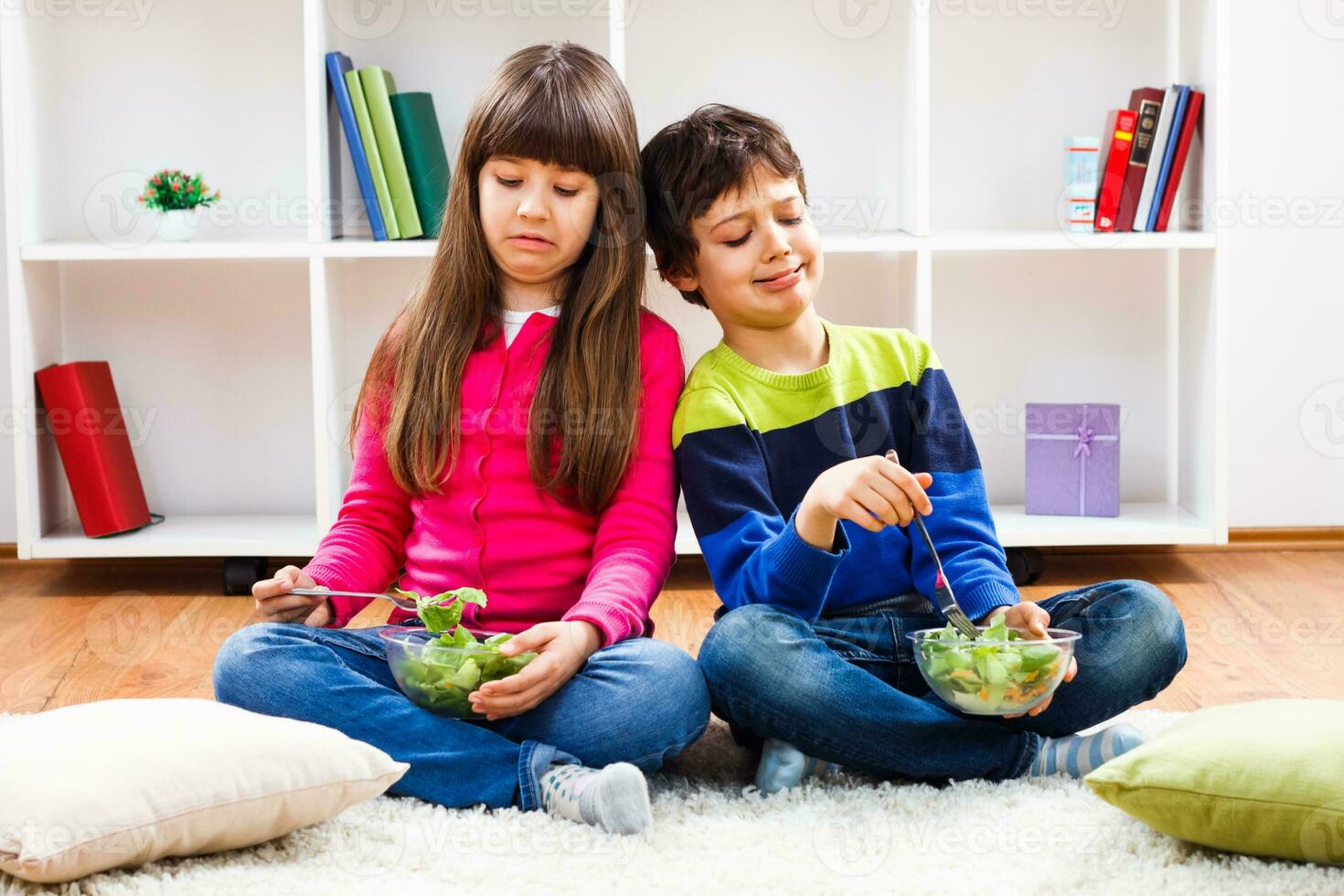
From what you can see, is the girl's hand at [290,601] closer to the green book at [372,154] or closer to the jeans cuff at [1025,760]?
the jeans cuff at [1025,760]

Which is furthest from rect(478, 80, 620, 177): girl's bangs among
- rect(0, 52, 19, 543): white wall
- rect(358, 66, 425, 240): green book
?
rect(0, 52, 19, 543): white wall

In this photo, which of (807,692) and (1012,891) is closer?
(1012,891)

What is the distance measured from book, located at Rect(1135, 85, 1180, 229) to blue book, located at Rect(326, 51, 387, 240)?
1118 millimetres

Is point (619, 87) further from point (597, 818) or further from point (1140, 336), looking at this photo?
point (1140, 336)

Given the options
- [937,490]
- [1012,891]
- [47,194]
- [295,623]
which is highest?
[47,194]

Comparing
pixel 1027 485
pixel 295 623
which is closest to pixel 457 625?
pixel 295 623

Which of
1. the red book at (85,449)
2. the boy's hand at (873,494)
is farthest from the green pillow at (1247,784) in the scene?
the red book at (85,449)

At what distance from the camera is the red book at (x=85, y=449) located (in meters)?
2.12

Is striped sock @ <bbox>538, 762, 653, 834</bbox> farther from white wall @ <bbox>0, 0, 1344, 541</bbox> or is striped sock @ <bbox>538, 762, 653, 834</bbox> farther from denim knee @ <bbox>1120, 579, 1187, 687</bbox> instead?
white wall @ <bbox>0, 0, 1344, 541</bbox>

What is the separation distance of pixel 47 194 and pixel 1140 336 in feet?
5.74

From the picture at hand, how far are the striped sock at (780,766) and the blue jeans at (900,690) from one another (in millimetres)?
10

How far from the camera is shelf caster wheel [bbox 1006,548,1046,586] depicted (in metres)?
2.14

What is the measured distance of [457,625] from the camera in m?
1.19

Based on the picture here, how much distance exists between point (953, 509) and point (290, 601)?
0.61 m
